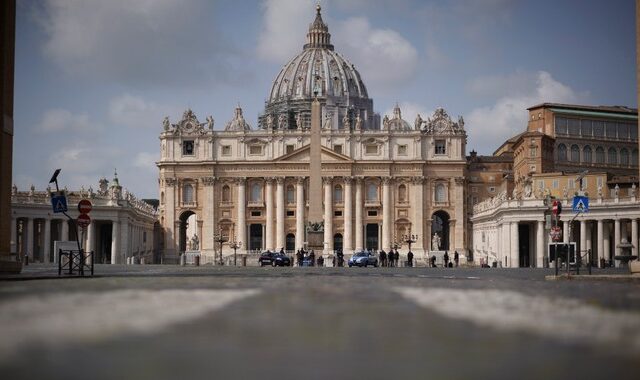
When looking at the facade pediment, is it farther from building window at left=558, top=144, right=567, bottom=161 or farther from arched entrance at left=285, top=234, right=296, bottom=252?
building window at left=558, top=144, right=567, bottom=161

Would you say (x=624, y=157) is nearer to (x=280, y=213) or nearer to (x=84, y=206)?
(x=280, y=213)

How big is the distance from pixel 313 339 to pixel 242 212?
12584 centimetres

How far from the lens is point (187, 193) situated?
450 feet

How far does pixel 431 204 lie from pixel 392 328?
408 ft

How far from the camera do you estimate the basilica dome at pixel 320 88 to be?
172m

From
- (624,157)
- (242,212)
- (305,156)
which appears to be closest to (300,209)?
(305,156)

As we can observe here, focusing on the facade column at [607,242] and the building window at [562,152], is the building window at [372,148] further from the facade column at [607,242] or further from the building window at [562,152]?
the facade column at [607,242]

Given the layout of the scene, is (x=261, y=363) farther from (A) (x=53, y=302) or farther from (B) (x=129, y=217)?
(B) (x=129, y=217)

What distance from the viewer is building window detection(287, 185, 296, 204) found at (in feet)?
451

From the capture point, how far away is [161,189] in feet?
451

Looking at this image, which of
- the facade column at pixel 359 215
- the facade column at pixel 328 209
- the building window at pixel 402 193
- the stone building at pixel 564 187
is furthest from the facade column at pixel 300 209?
the stone building at pixel 564 187

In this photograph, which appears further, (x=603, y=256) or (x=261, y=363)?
(x=603, y=256)

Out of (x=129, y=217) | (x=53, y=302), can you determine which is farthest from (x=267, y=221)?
(x=53, y=302)

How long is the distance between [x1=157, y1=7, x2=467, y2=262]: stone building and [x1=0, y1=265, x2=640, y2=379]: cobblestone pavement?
11778cm
